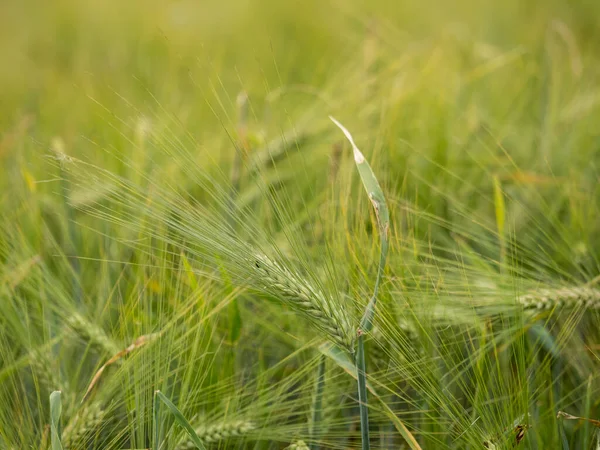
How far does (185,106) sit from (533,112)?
2.99 feet

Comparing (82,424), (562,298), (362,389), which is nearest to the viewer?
(362,389)

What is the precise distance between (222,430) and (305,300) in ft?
0.84

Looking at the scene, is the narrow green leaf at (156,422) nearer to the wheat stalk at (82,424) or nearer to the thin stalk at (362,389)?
the wheat stalk at (82,424)

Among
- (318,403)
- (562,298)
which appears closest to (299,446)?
(318,403)

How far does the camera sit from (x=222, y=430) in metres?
0.81

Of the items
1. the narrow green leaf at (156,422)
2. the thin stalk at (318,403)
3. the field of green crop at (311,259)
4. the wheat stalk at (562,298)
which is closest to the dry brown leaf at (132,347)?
the field of green crop at (311,259)

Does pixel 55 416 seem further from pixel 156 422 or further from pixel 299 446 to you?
pixel 299 446

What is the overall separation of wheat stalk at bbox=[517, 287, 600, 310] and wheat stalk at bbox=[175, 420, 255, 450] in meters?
0.42

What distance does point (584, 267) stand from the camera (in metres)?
1.06

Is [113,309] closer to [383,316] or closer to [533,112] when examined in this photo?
[383,316]

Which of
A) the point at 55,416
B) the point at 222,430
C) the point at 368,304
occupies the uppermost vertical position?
the point at 368,304

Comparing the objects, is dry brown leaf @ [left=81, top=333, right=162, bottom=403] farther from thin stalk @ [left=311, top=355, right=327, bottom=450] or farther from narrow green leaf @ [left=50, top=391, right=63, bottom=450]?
thin stalk @ [left=311, top=355, right=327, bottom=450]

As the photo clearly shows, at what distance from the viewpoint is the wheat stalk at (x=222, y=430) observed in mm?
799

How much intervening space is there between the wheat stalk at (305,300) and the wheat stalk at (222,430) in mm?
219
